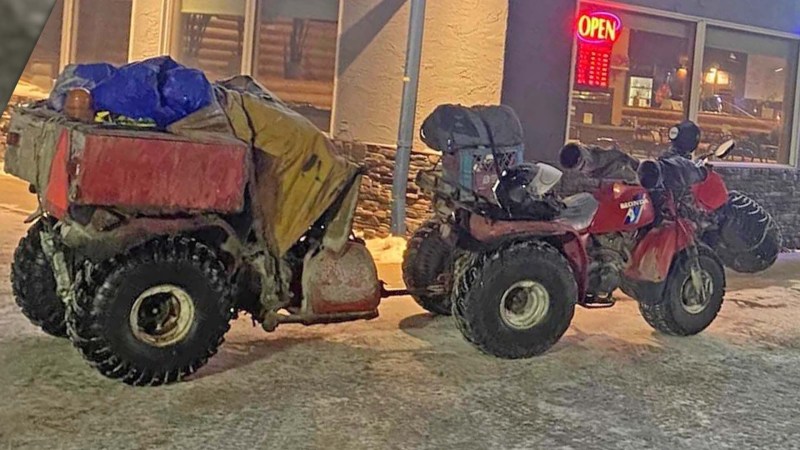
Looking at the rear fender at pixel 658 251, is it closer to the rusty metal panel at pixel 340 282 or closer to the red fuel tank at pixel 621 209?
the red fuel tank at pixel 621 209

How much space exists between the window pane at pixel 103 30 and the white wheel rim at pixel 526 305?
7.91 meters

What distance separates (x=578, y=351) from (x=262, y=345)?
1.96m

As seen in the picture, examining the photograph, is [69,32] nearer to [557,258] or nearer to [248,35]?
[248,35]

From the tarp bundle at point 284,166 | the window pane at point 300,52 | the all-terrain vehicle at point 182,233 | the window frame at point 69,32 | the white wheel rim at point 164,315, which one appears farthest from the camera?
the window frame at point 69,32

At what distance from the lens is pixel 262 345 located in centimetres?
530

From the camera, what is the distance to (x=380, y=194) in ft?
30.0

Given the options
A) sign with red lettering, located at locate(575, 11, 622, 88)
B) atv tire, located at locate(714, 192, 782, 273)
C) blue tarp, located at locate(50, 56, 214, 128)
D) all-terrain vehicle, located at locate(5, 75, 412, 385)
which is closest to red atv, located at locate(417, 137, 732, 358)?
all-terrain vehicle, located at locate(5, 75, 412, 385)

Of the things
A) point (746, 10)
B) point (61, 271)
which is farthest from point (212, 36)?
point (61, 271)

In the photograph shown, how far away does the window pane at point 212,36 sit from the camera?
999 centimetres

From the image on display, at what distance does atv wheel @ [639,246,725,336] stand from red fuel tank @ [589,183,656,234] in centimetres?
39

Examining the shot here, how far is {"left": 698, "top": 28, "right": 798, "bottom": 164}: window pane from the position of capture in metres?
10.2

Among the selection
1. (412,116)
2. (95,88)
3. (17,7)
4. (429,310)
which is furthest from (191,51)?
(17,7)

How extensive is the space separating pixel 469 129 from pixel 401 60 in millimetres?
3555

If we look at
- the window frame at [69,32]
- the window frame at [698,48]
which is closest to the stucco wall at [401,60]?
the window frame at [698,48]
